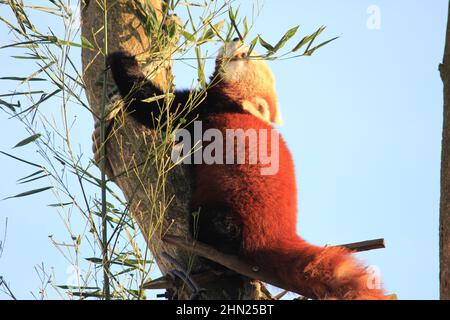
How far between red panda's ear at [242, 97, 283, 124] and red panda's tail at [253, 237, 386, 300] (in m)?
0.79

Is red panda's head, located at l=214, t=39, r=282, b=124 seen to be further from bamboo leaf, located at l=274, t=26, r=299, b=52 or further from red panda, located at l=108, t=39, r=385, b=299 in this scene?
bamboo leaf, located at l=274, t=26, r=299, b=52

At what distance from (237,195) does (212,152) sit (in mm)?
247

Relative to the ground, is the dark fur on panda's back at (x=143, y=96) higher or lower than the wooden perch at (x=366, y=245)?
higher

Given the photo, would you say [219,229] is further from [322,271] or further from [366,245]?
[366,245]

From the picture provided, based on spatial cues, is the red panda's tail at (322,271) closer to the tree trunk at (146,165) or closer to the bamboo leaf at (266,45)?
the tree trunk at (146,165)

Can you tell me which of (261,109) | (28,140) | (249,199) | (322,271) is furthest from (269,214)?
(28,140)

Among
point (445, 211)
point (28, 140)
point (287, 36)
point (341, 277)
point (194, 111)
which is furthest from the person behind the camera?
point (194, 111)

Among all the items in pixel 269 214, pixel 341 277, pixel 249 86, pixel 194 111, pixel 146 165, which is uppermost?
pixel 249 86

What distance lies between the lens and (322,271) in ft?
10.1

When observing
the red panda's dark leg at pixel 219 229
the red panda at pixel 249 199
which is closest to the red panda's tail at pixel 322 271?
the red panda at pixel 249 199

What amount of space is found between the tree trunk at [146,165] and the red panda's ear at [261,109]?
44 cm

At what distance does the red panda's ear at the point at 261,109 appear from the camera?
385 centimetres

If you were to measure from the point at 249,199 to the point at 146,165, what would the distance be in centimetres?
50
